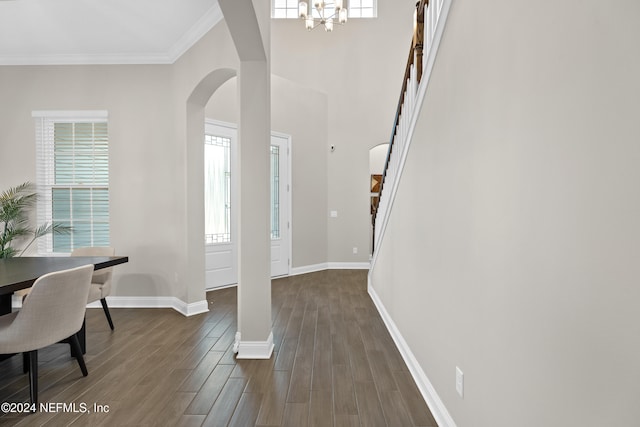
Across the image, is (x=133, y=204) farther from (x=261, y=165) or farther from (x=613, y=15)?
(x=613, y=15)

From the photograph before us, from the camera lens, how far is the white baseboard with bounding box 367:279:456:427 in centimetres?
199

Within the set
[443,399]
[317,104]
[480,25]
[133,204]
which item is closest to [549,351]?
[443,399]

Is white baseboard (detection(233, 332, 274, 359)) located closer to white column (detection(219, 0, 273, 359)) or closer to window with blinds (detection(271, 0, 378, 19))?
white column (detection(219, 0, 273, 359))

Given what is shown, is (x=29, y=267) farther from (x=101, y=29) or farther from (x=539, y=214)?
(x=539, y=214)

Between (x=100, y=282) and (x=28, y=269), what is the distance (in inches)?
37.1

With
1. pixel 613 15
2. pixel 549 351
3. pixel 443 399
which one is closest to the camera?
pixel 613 15

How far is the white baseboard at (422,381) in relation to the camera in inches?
78.3

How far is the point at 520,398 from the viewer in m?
1.25

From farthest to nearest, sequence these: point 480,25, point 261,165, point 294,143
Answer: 1. point 294,143
2. point 261,165
3. point 480,25

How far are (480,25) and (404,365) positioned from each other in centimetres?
239

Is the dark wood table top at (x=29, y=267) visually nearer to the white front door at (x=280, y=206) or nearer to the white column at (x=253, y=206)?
the white column at (x=253, y=206)

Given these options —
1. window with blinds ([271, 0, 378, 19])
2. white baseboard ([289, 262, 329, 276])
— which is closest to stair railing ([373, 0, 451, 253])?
white baseboard ([289, 262, 329, 276])

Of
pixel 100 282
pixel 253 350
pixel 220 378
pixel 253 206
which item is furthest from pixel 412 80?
pixel 100 282

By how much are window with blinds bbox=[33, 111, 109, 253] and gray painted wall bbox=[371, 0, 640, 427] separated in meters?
4.26
